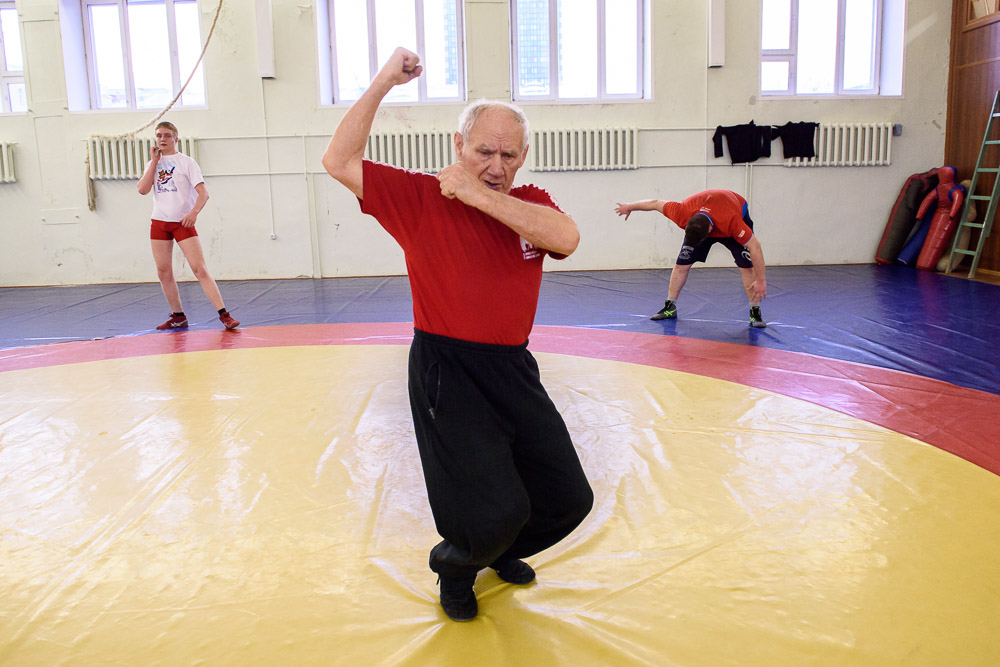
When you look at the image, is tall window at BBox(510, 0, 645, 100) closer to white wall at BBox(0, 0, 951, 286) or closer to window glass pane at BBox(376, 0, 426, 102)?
white wall at BBox(0, 0, 951, 286)

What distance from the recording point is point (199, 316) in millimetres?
6387

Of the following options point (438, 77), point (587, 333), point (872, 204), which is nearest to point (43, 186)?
point (438, 77)

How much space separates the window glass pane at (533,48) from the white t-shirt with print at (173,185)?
4.77m

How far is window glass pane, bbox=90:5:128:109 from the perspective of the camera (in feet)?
30.5

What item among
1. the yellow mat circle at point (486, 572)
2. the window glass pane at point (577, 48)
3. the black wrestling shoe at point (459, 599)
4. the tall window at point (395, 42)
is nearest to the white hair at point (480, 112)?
the black wrestling shoe at point (459, 599)

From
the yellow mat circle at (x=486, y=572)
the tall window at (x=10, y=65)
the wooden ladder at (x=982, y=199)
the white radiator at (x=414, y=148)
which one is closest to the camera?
the yellow mat circle at (x=486, y=572)

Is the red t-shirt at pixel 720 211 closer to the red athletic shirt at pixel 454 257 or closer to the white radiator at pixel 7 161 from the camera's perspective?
the red athletic shirt at pixel 454 257

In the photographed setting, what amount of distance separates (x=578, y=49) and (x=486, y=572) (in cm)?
837

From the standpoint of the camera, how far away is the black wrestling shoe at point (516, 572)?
196 cm

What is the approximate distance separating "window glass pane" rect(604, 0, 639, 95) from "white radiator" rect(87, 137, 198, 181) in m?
5.07

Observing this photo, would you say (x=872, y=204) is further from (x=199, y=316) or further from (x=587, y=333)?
(x=199, y=316)

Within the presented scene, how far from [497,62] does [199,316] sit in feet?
15.5

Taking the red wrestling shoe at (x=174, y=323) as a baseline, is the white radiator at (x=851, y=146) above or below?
above

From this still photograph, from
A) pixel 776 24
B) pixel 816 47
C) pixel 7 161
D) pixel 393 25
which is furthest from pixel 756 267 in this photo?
pixel 7 161
